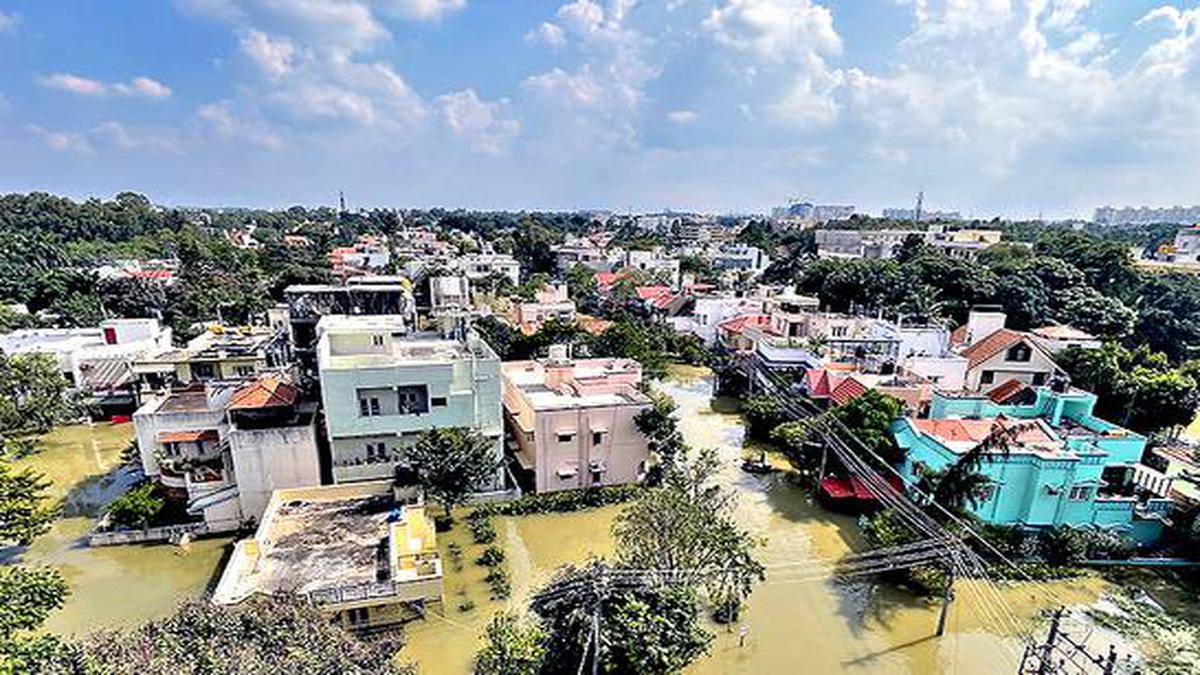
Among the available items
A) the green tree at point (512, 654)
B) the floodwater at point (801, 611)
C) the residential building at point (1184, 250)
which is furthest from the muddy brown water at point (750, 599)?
the residential building at point (1184, 250)

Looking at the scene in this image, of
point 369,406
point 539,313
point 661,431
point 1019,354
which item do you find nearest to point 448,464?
point 369,406

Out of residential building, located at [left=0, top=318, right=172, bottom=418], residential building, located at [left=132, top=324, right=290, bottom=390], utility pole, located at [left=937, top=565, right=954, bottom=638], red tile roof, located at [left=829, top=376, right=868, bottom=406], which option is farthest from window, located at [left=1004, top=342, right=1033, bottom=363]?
residential building, located at [left=0, top=318, right=172, bottom=418]

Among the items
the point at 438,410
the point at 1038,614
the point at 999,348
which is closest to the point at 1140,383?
the point at 999,348

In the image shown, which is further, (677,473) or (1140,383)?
(1140,383)

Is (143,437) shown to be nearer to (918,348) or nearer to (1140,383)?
(918,348)

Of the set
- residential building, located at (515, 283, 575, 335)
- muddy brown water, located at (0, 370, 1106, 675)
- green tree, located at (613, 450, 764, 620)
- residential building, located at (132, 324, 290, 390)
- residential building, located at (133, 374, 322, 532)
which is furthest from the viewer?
residential building, located at (515, 283, 575, 335)

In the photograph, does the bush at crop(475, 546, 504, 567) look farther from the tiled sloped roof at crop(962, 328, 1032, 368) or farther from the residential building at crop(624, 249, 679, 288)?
the residential building at crop(624, 249, 679, 288)
